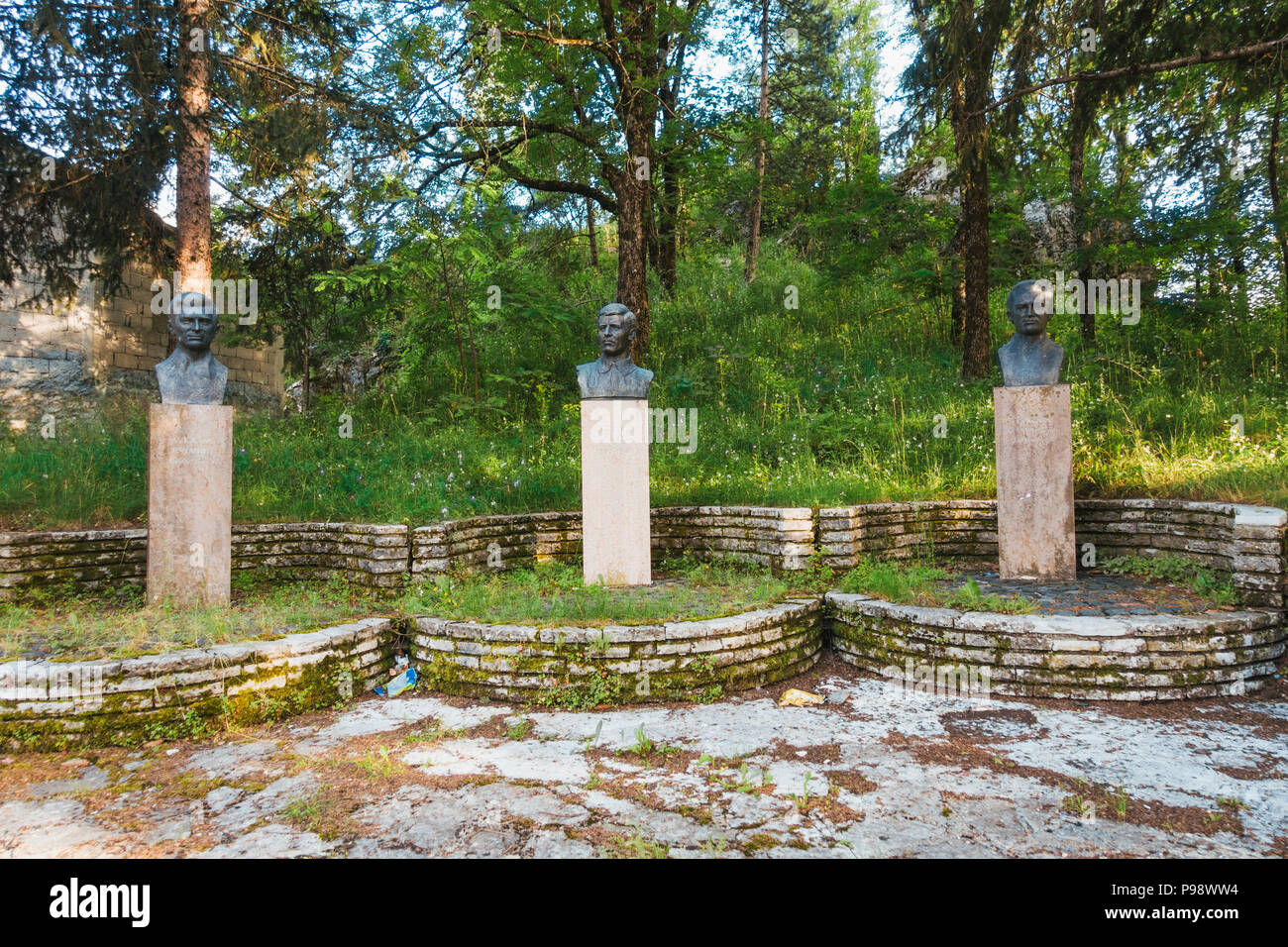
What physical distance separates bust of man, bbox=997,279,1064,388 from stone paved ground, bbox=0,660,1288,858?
2.82 metres

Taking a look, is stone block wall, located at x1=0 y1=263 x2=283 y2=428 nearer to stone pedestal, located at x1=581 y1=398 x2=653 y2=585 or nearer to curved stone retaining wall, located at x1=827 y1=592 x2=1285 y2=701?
stone pedestal, located at x1=581 y1=398 x2=653 y2=585

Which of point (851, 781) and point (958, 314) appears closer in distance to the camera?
point (851, 781)

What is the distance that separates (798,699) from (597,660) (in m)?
1.23

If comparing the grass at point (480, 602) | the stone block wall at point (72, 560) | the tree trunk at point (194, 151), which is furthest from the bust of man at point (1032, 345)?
the tree trunk at point (194, 151)

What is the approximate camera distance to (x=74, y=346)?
11.1 metres

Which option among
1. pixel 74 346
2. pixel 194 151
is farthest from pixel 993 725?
pixel 74 346

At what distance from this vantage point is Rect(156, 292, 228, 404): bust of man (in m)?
5.54

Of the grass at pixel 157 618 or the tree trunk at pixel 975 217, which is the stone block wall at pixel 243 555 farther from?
the tree trunk at pixel 975 217

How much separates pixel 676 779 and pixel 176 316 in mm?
5044

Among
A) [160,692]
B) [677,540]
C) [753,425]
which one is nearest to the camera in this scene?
[160,692]

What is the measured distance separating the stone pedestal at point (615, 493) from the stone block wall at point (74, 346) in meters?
7.58

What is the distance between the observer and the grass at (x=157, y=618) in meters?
4.23

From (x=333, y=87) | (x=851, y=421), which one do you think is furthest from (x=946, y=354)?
(x=333, y=87)

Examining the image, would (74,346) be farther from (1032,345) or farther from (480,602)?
(1032,345)
